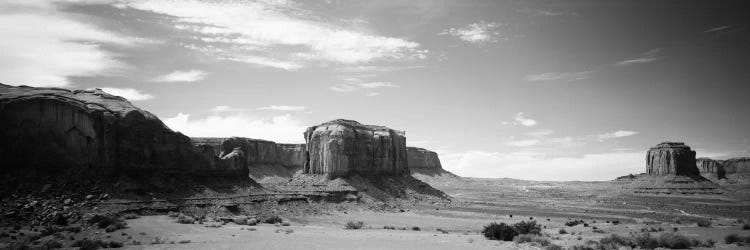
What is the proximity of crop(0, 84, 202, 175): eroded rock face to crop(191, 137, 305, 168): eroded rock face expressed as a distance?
1919 inches

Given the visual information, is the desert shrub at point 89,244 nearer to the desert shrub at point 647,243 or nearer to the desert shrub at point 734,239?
the desert shrub at point 647,243

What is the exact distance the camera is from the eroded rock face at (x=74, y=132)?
31.2m

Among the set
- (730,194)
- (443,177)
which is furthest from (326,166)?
(443,177)

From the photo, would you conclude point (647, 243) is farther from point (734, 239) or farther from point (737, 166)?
point (737, 166)

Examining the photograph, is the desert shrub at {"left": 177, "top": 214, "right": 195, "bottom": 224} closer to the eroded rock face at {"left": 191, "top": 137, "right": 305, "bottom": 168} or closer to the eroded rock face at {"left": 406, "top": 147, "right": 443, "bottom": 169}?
the eroded rock face at {"left": 191, "top": 137, "right": 305, "bottom": 168}

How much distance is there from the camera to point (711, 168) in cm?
13362

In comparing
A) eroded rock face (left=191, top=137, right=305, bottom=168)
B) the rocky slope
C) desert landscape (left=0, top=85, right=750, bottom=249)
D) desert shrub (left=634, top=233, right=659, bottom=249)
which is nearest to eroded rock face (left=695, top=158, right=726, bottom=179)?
the rocky slope

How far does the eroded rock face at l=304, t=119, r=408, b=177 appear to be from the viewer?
198 ft

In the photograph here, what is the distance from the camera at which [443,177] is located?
151 meters

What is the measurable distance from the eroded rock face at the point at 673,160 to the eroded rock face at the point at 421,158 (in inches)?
2706

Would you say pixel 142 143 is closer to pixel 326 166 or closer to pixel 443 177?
pixel 326 166

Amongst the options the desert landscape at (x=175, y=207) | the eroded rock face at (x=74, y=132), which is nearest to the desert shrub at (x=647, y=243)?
the desert landscape at (x=175, y=207)

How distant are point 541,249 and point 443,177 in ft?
418

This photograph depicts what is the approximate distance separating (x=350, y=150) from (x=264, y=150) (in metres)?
48.2
